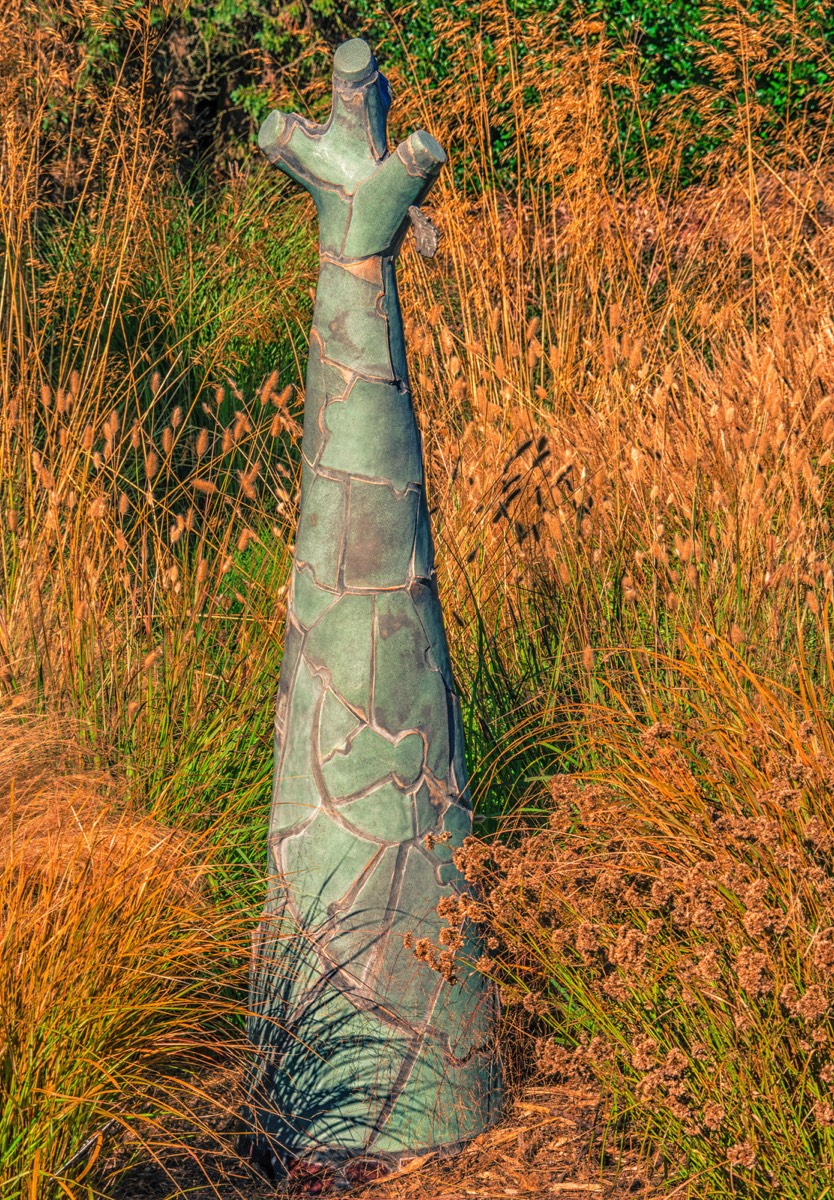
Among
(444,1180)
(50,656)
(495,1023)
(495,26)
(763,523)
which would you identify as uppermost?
(495,26)

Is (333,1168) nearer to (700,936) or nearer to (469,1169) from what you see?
(469,1169)

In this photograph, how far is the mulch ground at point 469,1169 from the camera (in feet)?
7.90

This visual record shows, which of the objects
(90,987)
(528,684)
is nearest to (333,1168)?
(90,987)

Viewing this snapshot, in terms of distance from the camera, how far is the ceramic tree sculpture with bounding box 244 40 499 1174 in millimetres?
2443

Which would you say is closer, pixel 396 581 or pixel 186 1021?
pixel 186 1021

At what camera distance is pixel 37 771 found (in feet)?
9.70

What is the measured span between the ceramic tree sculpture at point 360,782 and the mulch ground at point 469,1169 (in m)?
0.05

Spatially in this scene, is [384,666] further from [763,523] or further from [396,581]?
[763,523]

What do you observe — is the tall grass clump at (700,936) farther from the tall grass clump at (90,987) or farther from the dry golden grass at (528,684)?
the tall grass clump at (90,987)

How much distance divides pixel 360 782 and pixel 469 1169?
0.71 metres

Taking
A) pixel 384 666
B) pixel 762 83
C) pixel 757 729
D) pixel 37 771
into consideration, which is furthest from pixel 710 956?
pixel 762 83

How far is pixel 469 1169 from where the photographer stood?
8.18 ft

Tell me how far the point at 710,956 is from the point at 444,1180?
777 mm

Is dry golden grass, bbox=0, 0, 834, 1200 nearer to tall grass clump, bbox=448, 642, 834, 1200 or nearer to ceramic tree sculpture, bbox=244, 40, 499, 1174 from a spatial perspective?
tall grass clump, bbox=448, 642, 834, 1200
